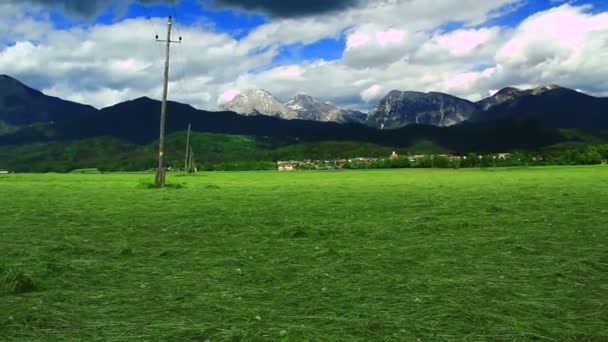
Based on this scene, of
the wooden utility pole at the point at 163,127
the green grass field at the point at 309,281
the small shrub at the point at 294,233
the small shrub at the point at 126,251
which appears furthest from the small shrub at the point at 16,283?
the wooden utility pole at the point at 163,127

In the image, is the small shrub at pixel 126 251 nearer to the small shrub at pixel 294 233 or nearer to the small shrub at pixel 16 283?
the small shrub at pixel 16 283

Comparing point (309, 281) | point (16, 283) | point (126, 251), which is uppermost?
point (309, 281)

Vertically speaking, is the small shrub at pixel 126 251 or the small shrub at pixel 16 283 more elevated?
the small shrub at pixel 16 283

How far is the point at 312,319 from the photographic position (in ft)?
22.2

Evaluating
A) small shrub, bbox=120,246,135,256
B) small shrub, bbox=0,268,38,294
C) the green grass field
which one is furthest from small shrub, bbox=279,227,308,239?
small shrub, bbox=0,268,38,294

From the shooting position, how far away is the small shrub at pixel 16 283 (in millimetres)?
8359

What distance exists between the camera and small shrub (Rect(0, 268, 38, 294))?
8359mm

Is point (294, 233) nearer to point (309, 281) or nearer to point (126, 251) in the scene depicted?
point (126, 251)

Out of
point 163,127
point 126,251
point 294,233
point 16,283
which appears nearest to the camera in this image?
point 16,283

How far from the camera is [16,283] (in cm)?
844

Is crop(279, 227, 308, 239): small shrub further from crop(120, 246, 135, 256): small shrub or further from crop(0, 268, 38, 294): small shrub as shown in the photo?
crop(0, 268, 38, 294): small shrub

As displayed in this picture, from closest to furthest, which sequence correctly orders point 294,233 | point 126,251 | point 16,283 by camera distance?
point 16,283 → point 126,251 → point 294,233

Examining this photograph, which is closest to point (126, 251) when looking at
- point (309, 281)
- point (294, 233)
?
point (294, 233)

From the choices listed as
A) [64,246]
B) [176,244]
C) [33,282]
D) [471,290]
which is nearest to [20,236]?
[64,246]
